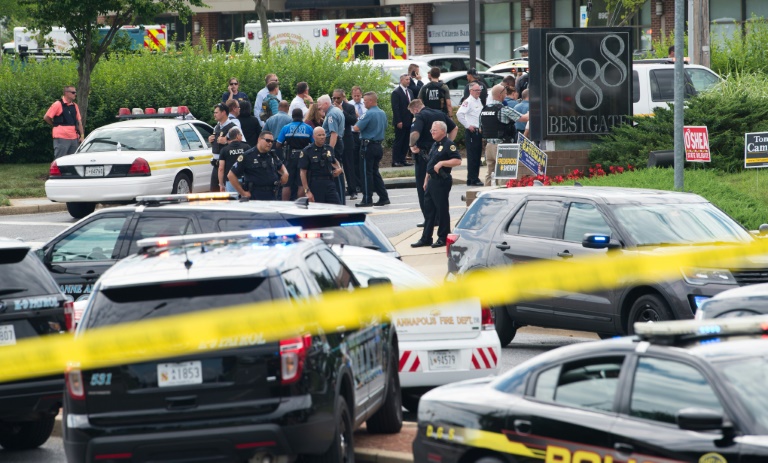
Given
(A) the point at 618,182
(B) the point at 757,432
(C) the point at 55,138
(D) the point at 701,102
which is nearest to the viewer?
(B) the point at 757,432

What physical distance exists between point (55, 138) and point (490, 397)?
826 inches

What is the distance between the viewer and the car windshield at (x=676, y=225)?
500 inches

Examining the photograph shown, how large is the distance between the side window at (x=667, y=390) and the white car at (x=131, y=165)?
16.8 m

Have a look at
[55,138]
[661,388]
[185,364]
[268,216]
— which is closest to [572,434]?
[661,388]

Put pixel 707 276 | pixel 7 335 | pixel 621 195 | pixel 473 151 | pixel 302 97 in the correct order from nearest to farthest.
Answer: pixel 7 335 → pixel 707 276 → pixel 621 195 → pixel 302 97 → pixel 473 151

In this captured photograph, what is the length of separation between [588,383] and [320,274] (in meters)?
2.28

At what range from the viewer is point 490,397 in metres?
7.23

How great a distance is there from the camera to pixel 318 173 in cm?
1903

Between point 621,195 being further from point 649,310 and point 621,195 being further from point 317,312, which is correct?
point 317,312

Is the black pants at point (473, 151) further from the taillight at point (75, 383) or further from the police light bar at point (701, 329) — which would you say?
the police light bar at point (701, 329)

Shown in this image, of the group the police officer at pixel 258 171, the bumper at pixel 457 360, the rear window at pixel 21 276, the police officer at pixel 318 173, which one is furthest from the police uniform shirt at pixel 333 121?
the rear window at pixel 21 276

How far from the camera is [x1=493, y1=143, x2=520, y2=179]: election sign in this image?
2089cm

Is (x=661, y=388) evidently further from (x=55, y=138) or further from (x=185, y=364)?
(x=55, y=138)

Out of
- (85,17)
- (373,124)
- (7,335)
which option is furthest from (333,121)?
(7,335)
